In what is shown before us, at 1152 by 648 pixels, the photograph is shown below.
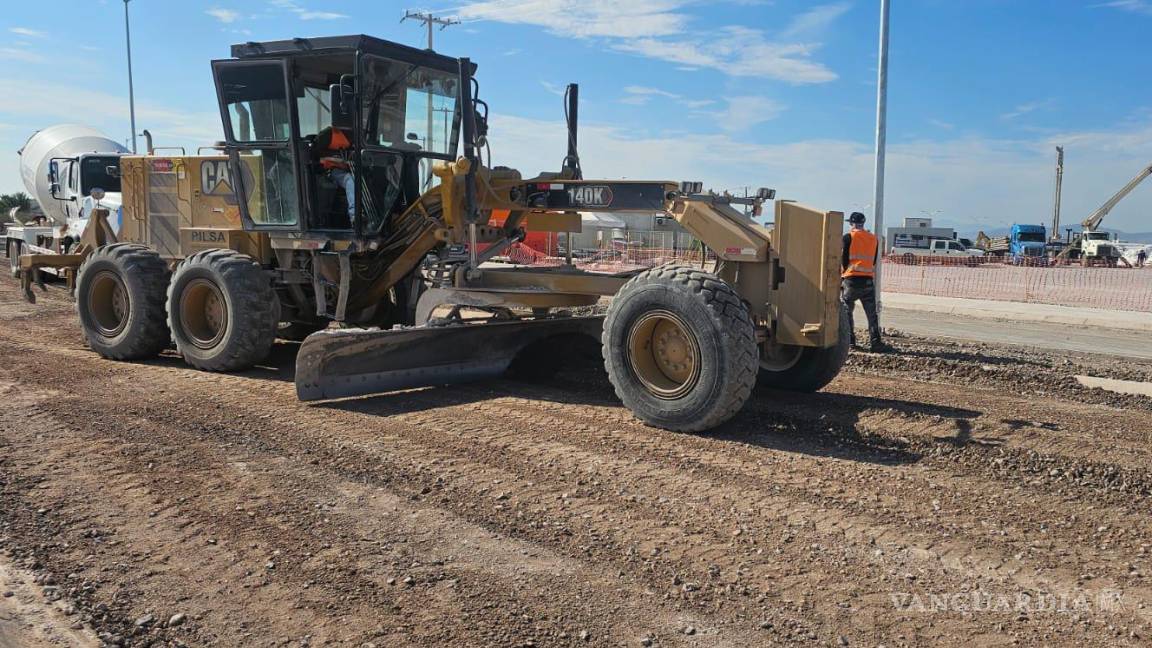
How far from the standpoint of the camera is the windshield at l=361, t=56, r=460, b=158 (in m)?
8.60

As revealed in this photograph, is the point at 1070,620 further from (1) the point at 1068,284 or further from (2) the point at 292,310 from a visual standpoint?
(1) the point at 1068,284

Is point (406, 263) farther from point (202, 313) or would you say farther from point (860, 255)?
point (860, 255)

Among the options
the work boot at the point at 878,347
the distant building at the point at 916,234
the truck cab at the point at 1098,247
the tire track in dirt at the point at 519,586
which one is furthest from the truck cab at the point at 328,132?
the distant building at the point at 916,234

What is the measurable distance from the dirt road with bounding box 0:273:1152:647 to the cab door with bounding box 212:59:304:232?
2.33 metres

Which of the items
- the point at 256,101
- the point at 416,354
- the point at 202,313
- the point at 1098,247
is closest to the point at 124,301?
the point at 202,313

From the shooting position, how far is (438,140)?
931 cm

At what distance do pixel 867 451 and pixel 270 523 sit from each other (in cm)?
367

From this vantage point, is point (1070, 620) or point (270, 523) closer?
point (1070, 620)

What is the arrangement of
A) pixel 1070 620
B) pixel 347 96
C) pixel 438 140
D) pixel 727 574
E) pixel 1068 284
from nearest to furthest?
pixel 1070 620 < pixel 727 574 < pixel 347 96 < pixel 438 140 < pixel 1068 284

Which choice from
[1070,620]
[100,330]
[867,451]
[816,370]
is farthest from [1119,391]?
[100,330]

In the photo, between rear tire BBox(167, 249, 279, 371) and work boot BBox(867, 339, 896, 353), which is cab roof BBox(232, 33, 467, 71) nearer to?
rear tire BBox(167, 249, 279, 371)

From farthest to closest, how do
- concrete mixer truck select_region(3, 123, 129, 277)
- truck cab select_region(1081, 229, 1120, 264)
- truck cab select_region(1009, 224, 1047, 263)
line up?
truck cab select_region(1009, 224, 1047, 263) < truck cab select_region(1081, 229, 1120, 264) < concrete mixer truck select_region(3, 123, 129, 277)

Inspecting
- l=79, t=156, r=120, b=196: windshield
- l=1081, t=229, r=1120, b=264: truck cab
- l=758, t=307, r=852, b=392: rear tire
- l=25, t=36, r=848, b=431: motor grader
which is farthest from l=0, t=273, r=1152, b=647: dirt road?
l=1081, t=229, r=1120, b=264: truck cab

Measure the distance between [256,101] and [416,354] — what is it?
3215 mm
